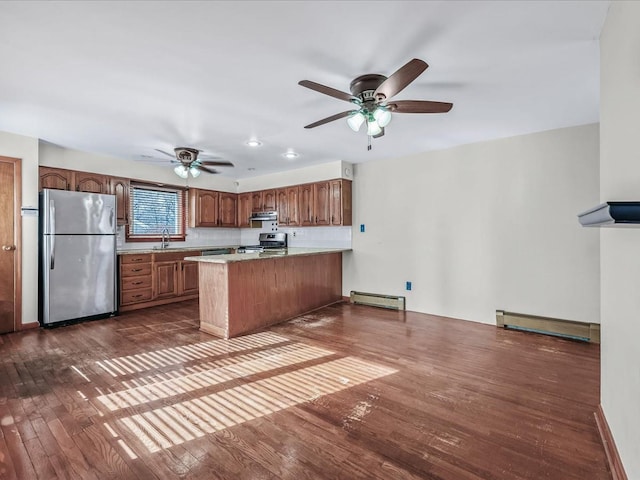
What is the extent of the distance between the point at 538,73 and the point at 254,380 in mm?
3239

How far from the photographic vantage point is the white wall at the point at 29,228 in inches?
151

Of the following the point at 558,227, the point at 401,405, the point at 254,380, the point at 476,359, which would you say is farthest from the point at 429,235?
the point at 254,380

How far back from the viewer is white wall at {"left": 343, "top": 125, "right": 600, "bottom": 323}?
3.45 m

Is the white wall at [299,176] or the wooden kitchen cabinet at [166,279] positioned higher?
the white wall at [299,176]

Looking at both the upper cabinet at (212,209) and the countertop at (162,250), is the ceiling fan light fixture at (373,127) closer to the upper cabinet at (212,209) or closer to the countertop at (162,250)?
the countertop at (162,250)

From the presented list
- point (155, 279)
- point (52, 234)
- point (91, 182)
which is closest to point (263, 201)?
point (155, 279)

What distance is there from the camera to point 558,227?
3.54 meters

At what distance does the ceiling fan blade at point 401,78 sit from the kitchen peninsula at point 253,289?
7.41ft

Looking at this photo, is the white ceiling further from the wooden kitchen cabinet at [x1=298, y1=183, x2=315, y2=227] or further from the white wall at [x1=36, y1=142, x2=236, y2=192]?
the wooden kitchen cabinet at [x1=298, y1=183, x2=315, y2=227]

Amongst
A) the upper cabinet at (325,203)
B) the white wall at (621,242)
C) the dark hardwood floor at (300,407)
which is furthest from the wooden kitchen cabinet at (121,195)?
the white wall at (621,242)

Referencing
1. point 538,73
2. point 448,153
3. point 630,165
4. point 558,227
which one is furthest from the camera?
point 448,153

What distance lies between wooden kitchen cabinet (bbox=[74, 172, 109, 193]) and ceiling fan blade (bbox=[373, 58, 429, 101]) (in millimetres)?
4524

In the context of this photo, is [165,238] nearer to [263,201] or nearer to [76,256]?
[76,256]

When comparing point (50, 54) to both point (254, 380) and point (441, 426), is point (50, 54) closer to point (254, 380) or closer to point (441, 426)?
point (254, 380)
